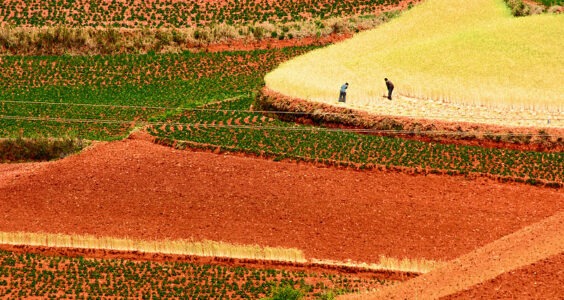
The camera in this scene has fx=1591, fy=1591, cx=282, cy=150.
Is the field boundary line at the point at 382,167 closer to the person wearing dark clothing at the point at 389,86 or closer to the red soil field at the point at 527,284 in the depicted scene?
the person wearing dark clothing at the point at 389,86

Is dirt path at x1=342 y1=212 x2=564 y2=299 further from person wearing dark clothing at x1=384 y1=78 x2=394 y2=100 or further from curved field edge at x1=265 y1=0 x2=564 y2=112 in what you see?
person wearing dark clothing at x1=384 y1=78 x2=394 y2=100

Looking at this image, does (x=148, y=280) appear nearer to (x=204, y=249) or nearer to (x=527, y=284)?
(x=204, y=249)

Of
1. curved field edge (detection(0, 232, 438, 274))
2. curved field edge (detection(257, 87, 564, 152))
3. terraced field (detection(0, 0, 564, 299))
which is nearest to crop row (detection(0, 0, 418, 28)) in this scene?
terraced field (detection(0, 0, 564, 299))

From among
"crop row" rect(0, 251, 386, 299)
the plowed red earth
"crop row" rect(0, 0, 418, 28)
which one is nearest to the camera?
"crop row" rect(0, 251, 386, 299)

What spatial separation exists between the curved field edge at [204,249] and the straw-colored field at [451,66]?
11.7 meters

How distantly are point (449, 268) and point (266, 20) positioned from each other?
36.9m

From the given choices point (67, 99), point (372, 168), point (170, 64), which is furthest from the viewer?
point (170, 64)

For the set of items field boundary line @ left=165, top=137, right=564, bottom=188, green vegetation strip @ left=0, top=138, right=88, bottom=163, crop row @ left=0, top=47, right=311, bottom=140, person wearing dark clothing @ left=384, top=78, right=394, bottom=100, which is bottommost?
green vegetation strip @ left=0, top=138, right=88, bottom=163

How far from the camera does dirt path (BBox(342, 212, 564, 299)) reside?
4709 centimetres

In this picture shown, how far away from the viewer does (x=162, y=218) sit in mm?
59781

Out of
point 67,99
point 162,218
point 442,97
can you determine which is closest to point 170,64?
point 67,99

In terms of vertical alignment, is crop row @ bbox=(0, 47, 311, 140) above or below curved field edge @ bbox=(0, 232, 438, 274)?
above

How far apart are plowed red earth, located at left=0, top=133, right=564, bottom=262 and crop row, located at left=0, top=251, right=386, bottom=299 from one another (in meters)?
2.82

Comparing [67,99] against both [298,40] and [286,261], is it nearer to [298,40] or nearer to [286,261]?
[298,40]
